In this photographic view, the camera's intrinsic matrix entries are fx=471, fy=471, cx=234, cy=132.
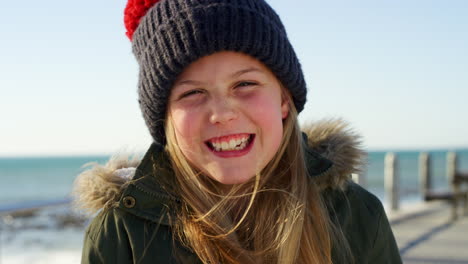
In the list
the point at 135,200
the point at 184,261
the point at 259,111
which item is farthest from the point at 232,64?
the point at 184,261

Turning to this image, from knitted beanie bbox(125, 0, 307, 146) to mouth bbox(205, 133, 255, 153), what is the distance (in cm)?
28

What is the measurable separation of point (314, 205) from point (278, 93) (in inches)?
20.0

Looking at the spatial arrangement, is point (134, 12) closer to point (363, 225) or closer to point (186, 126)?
point (186, 126)

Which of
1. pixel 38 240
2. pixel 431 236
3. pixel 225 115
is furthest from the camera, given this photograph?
pixel 38 240

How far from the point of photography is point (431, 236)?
664cm

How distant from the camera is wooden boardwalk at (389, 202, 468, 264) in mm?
5438

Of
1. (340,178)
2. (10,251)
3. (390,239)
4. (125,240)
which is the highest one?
(340,178)

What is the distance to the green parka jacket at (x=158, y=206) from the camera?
1858 millimetres

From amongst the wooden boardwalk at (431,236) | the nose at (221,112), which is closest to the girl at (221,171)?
the nose at (221,112)

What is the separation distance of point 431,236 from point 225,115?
19.1 ft

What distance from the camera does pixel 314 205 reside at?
6.66ft

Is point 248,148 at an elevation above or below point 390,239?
above

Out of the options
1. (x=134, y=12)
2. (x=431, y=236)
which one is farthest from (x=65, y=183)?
(x=134, y=12)

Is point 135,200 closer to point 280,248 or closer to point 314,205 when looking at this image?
point 280,248
